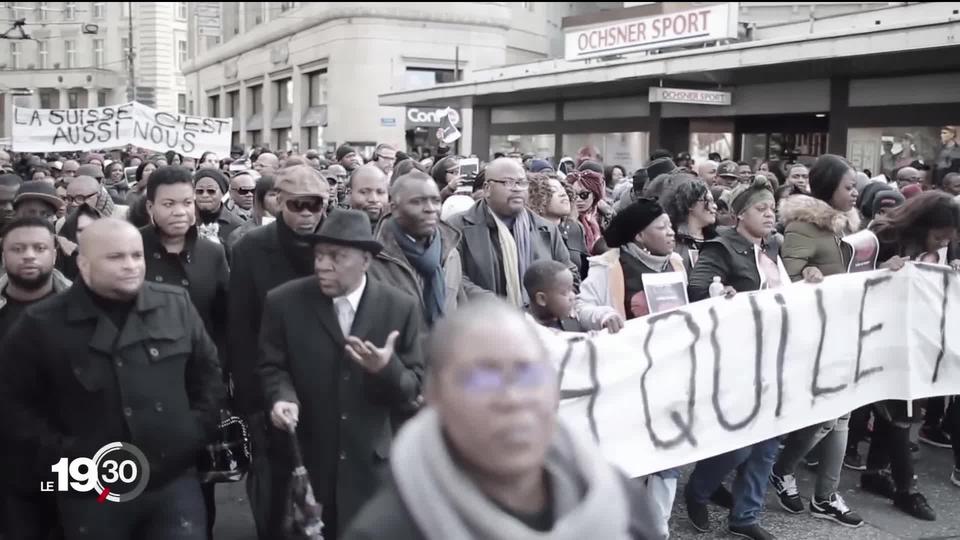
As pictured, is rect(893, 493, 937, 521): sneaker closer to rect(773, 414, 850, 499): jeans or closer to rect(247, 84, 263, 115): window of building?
rect(773, 414, 850, 499): jeans

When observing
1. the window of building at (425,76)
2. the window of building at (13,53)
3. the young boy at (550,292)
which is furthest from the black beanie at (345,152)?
the window of building at (425,76)

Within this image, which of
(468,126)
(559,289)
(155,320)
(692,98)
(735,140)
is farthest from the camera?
(468,126)

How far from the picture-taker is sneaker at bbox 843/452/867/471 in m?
6.42

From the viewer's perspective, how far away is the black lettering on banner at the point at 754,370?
5.01 meters

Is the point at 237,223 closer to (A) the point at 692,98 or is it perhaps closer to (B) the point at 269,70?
(A) the point at 692,98

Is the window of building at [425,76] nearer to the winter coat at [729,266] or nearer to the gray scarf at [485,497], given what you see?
the winter coat at [729,266]

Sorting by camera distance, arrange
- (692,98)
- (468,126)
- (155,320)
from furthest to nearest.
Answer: (468,126) → (692,98) → (155,320)

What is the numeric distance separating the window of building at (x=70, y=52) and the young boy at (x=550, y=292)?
6025cm

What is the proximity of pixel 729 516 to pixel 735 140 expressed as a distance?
16.4 m

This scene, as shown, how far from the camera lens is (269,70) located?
160 ft

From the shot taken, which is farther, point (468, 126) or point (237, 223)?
point (468, 126)

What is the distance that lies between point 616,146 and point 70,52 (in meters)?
48.8

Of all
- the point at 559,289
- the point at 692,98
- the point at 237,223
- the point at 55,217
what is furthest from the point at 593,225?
the point at 692,98

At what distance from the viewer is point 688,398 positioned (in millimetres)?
4953
